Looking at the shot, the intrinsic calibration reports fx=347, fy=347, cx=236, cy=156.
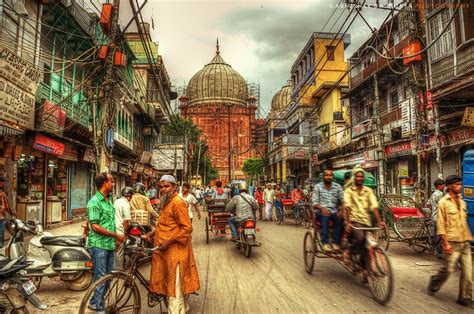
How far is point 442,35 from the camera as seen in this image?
1353 centimetres

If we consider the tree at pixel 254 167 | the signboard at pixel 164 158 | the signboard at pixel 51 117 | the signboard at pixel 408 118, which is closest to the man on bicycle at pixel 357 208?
the signboard at pixel 51 117

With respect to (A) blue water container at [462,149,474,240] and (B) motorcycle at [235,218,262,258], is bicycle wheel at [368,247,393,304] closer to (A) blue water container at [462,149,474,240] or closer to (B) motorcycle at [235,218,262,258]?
(B) motorcycle at [235,218,262,258]

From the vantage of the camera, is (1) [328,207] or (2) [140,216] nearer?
(1) [328,207]

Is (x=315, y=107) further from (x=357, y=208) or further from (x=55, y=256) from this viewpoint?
(x=55, y=256)

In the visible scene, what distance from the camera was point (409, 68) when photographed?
55.6 feet

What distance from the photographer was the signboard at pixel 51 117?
10.9 m

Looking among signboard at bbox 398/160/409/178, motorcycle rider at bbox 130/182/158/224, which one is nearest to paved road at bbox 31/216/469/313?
motorcycle rider at bbox 130/182/158/224

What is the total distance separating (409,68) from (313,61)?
17.5m

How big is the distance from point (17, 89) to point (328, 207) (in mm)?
8701

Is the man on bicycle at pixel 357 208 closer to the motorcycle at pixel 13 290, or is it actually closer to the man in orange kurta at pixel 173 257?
the man in orange kurta at pixel 173 257

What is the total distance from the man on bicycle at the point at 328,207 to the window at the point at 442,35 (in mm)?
10201

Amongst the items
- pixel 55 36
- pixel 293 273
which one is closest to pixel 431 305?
pixel 293 273

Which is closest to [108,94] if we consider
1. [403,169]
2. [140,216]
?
[140,216]

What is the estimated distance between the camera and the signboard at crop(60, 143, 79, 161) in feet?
46.0
